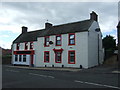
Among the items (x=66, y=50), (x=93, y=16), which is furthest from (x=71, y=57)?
(x=93, y=16)

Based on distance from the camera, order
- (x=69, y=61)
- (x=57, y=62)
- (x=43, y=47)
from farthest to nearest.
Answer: (x=43, y=47) < (x=57, y=62) < (x=69, y=61)

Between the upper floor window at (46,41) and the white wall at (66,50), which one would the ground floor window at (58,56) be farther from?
the upper floor window at (46,41)

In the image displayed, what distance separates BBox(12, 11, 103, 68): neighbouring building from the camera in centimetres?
2094

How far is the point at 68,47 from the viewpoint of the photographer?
887 inches

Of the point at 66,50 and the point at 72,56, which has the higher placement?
the point at 66,50

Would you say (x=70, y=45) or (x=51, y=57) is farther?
(x=51, y=57)

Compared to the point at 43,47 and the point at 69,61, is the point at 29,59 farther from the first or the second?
the point at 69,61

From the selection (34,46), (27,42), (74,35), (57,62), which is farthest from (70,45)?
(27,42)

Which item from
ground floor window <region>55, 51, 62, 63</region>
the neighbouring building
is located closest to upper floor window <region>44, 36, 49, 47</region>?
the neighbouring building

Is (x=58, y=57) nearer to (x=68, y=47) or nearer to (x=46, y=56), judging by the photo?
(x=68, y=47)

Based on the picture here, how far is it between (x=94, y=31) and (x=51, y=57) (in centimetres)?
884

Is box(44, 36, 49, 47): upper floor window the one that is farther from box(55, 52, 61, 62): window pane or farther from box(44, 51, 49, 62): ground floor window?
box(55, 52, 61, 62): window pane

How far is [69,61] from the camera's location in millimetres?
22094

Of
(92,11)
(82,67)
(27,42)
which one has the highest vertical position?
(92,11)
